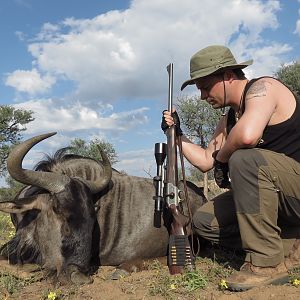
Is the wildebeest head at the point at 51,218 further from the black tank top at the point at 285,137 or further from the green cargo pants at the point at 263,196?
the black tank top at the point at 285,137

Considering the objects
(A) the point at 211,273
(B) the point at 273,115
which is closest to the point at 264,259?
(A) the point at 211,273

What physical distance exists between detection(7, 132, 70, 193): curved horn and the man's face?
4.81ft

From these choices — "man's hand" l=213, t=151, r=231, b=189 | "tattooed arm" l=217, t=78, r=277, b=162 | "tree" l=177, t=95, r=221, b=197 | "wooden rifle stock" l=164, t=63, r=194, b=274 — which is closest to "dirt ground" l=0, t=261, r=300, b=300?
"wooden rifle stock" l=164, t=63, r=194, b=274

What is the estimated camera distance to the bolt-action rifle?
13.6 ft

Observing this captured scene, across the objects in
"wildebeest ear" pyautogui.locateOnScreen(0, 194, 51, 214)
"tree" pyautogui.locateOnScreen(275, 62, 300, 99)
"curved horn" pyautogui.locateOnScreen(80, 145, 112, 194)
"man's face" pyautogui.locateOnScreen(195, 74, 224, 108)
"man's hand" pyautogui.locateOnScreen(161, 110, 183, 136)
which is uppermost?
"tree" pyautogui.locateOnScreen(275, 62, 300, 99)

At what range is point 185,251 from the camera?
4180mm

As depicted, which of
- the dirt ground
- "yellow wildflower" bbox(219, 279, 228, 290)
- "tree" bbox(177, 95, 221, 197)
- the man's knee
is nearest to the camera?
the dirt ground

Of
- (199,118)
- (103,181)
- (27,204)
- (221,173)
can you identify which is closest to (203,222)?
(221,173)

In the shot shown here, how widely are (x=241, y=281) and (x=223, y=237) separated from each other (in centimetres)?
107

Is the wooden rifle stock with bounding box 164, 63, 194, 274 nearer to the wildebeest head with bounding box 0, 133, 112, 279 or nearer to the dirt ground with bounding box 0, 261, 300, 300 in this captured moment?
the dirt ground with bounding box 0, 261, 300, 300

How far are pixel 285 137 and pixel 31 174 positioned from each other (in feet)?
7.65

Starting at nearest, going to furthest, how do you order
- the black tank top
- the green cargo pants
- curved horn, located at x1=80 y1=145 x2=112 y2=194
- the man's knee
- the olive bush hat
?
1. the green cargo pants
2. the black tank top
3. the olive bush hat
4. the man's knee
5. curved horn, located at x1=80 y1=145 x2=112 y2=194

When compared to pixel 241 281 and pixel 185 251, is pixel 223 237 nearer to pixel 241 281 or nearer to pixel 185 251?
pixel 185 251

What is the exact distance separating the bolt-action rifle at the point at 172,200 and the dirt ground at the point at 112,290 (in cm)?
28
